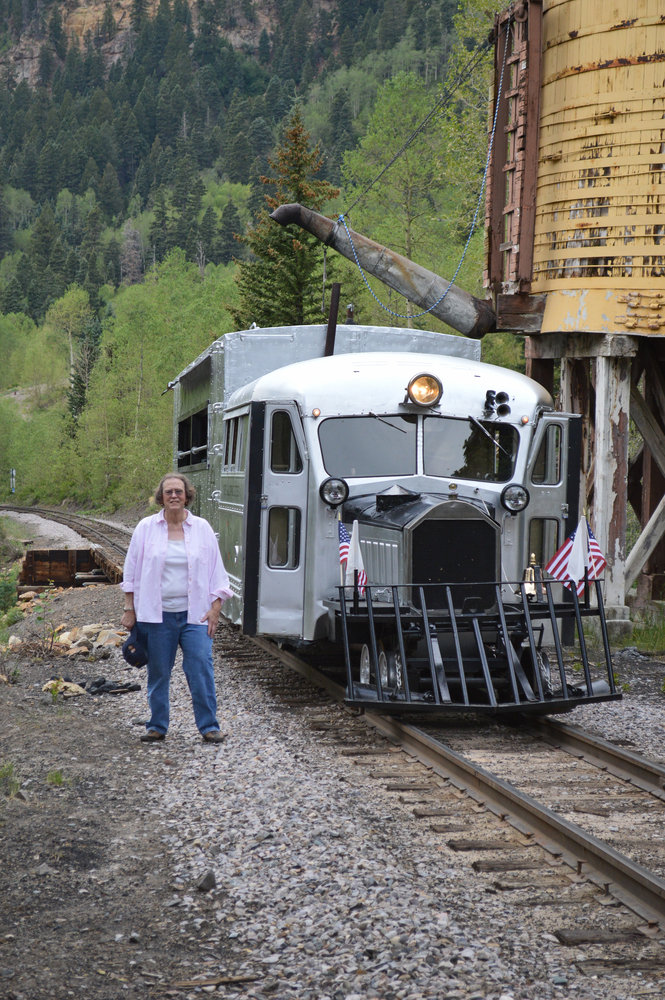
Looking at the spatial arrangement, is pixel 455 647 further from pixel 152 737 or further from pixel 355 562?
pixel 152 737

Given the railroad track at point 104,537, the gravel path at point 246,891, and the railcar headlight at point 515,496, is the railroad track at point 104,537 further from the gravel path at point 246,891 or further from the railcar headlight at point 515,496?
the gravel path at point 246,891

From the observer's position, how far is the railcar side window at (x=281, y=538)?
373 inches

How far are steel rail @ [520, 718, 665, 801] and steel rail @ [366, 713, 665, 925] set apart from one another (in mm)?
926

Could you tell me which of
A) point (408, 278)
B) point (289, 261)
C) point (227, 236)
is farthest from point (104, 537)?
point (227, 236)

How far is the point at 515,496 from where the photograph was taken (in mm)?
9336

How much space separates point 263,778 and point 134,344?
52.5 meters

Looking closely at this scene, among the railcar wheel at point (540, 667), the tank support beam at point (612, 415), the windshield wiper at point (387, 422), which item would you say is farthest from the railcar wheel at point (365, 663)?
the tank support beam at point (612, 415)

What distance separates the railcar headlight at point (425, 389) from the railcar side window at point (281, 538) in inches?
54.6

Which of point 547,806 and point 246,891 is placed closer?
point 246,891

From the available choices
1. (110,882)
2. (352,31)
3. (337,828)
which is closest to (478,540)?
(337,828)

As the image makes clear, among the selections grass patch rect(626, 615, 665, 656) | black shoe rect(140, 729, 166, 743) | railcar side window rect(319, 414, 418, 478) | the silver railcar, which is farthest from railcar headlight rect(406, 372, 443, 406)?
grass patch rect(626, 615, 665, 656)

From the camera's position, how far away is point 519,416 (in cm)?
959

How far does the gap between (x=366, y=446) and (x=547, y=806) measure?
3755mm

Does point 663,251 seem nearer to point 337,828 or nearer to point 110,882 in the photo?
point 337,828
